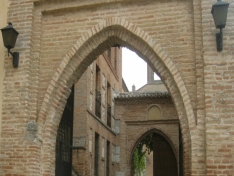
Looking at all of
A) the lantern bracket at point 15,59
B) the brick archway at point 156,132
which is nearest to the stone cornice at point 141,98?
the brick archway at point 156,132

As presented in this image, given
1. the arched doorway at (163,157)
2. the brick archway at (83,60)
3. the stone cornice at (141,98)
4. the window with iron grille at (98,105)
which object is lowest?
the arched doorway at (163,157)

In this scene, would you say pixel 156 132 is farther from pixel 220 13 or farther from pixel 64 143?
pixel 220 13

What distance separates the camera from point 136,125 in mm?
20812

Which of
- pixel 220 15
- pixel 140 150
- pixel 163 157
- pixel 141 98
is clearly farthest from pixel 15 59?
pixel 140 150

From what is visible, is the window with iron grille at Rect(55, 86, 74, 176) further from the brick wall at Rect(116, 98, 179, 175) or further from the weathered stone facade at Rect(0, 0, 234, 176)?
the brick wall at Rect(116, 98, 179, 175)

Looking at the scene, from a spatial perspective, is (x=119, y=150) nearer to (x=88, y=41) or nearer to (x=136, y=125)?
(x=136, y=125)

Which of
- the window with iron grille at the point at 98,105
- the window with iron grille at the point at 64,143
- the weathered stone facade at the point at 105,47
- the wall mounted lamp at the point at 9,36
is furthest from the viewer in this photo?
the window with iron grille at the point at 98,105

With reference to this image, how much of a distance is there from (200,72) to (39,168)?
10.7ft

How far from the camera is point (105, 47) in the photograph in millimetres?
8258

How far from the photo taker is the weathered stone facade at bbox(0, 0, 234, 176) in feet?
22.5

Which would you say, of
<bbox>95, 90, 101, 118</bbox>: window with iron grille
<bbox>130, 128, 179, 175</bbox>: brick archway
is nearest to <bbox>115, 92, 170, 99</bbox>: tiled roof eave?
<bbox>130, 128, 179, 175</bbox>: brick archway

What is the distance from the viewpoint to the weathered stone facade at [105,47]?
6.87m

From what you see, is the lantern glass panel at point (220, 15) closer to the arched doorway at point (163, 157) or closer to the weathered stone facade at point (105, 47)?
the weathered stone facade at point (105, 47)

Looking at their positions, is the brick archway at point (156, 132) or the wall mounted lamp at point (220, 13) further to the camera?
the brick archway at point (156, 132)
